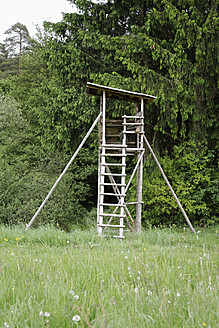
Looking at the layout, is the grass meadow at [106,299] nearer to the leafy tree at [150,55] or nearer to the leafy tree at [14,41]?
the leafy tree at [150,55]

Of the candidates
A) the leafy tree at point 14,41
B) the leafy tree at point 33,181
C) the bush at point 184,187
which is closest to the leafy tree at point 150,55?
the bush at point 184,187

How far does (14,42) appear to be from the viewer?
104 feet

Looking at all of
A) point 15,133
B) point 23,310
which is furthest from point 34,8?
point 23,310

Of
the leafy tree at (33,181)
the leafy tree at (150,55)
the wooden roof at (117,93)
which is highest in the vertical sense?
the leafy tree at (150,55)

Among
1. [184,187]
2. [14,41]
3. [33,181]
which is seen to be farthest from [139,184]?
[14,41]

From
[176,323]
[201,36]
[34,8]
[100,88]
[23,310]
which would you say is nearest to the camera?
[176,323]

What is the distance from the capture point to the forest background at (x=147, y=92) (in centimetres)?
1037

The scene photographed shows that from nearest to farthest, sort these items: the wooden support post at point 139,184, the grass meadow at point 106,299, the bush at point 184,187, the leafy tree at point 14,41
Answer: the grass meadow at point 106,299
the wooden support post at point 139,184
the bush at point 184,187
the leafy tree at point 14,41

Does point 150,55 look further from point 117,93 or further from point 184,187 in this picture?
point 184,187

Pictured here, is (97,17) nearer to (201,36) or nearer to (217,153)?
(201,36)

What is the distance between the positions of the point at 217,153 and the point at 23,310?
35.8 feet

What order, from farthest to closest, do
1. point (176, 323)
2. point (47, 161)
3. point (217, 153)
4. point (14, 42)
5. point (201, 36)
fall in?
1. point (14, 42)
2. point (47, 161)
3. point (217, 153)
4. point (201, 36)
5. point (176, 323)

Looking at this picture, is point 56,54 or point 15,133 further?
point 15,133

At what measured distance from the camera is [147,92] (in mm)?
10297
